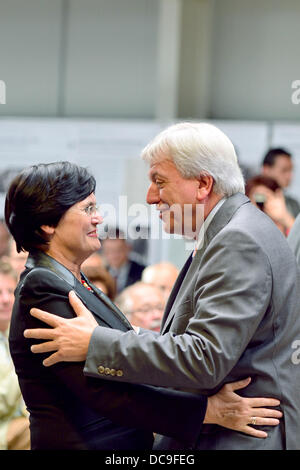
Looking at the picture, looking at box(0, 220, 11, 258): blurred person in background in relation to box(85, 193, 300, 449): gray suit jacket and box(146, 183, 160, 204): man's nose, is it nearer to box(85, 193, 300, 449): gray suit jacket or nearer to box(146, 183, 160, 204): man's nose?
box(146, 183, 160, 204): man's nose

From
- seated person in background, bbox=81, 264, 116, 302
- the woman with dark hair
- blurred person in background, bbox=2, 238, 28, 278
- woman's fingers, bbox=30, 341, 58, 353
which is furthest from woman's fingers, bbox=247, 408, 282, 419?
blurred person in background, bbox=2, 238, 28, 278

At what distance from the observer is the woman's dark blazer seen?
1.98 m

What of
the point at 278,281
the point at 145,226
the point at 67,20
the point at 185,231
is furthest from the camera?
the point at 67,20

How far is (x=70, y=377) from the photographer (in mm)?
1973

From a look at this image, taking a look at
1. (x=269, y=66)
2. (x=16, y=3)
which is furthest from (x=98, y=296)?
(x=16, y=3)

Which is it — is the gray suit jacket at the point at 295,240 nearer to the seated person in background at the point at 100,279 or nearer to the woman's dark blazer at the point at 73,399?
the woman's dark blazer at the point at 73,399

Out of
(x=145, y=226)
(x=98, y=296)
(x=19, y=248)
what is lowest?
(x=145, y=226)

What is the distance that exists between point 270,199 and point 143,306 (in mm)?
970

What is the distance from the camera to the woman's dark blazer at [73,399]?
6.50 feet

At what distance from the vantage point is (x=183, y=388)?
79.8 inches

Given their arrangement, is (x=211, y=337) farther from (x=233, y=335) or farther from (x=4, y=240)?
(x=4, y=240)

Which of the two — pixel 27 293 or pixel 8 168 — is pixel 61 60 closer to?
pixel 8 168

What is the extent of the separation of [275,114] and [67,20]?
91.6 inches

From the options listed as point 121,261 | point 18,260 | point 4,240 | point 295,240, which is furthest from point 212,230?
point 121,261
